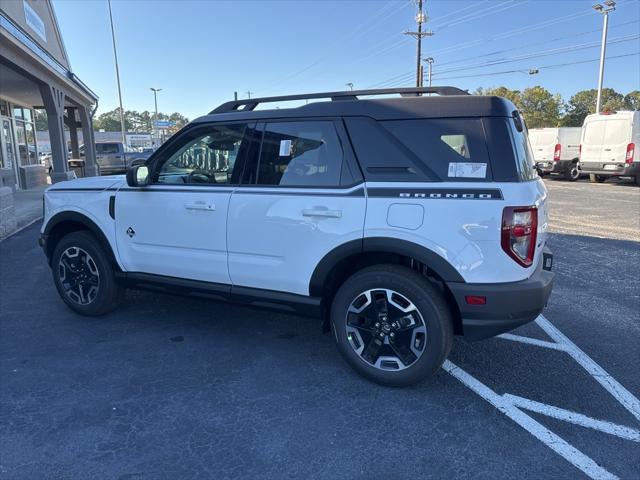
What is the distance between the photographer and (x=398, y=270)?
316cm

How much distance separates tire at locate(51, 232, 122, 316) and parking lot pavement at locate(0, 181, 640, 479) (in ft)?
0.57

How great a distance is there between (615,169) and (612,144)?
1.01 meters

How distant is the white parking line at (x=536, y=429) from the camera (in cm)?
243

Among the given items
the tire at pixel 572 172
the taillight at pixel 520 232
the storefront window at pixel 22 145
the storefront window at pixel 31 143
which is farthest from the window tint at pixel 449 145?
the tire at pixel 572 172

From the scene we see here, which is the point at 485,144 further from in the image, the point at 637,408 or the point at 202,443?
the point at 202,443

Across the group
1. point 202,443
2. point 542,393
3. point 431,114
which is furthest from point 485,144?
point 202,443

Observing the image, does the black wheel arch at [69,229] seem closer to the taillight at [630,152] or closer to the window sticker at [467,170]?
the window sticker at [467,170]

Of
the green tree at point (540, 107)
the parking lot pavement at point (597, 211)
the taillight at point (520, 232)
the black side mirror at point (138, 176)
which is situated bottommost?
the parking lot pavement at point (597, 211)

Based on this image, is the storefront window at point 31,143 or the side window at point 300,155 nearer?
the side window at point 300,155

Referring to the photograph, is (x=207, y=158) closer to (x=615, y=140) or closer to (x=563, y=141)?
(x=615, y=140)

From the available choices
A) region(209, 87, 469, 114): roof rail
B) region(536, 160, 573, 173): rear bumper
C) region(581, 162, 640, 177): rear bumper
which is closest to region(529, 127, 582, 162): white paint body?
region(536, 160, 573, 173): rear bumper

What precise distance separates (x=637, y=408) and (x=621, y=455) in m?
0.62

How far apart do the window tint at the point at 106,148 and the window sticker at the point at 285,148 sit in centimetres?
2940

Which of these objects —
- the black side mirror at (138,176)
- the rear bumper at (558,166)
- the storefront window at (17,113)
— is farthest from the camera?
the rear bumper at (558,166)
